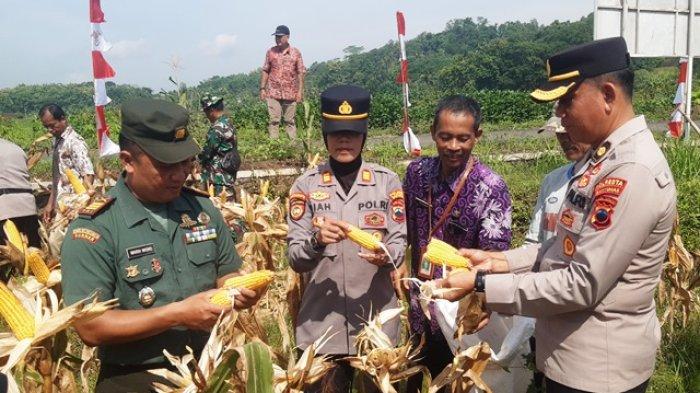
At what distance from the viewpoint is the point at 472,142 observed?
298 cm

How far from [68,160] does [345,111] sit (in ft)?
15.8

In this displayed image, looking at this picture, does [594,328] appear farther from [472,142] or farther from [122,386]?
[122,386]

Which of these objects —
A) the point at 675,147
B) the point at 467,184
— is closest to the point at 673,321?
the point at 467,184

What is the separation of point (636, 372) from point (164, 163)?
68.4 inches

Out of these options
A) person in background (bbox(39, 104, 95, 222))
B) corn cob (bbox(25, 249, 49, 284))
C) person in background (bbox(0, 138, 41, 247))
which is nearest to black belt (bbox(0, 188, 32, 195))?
person in background (bbox(0, 138, 41, 247))

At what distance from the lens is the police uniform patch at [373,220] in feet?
9.69

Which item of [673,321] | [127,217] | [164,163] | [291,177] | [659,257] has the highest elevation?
[164,163]

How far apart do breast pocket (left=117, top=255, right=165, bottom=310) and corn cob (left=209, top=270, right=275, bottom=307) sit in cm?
22

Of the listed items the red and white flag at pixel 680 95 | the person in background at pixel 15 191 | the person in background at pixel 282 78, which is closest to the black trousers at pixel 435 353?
the person in background at pixel 15 191

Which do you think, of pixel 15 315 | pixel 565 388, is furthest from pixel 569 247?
pixel 15 315

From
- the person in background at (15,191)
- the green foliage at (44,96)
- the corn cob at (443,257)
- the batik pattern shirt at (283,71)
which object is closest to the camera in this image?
the corn cob at (443,257)

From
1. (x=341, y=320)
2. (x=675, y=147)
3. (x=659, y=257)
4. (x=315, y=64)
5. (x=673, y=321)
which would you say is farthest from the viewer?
(x=315, y=64)

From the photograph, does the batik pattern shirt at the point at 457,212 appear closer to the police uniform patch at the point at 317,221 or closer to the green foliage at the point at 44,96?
the police uniform patch at the point at 317,221

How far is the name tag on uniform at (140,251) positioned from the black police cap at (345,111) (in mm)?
1060
